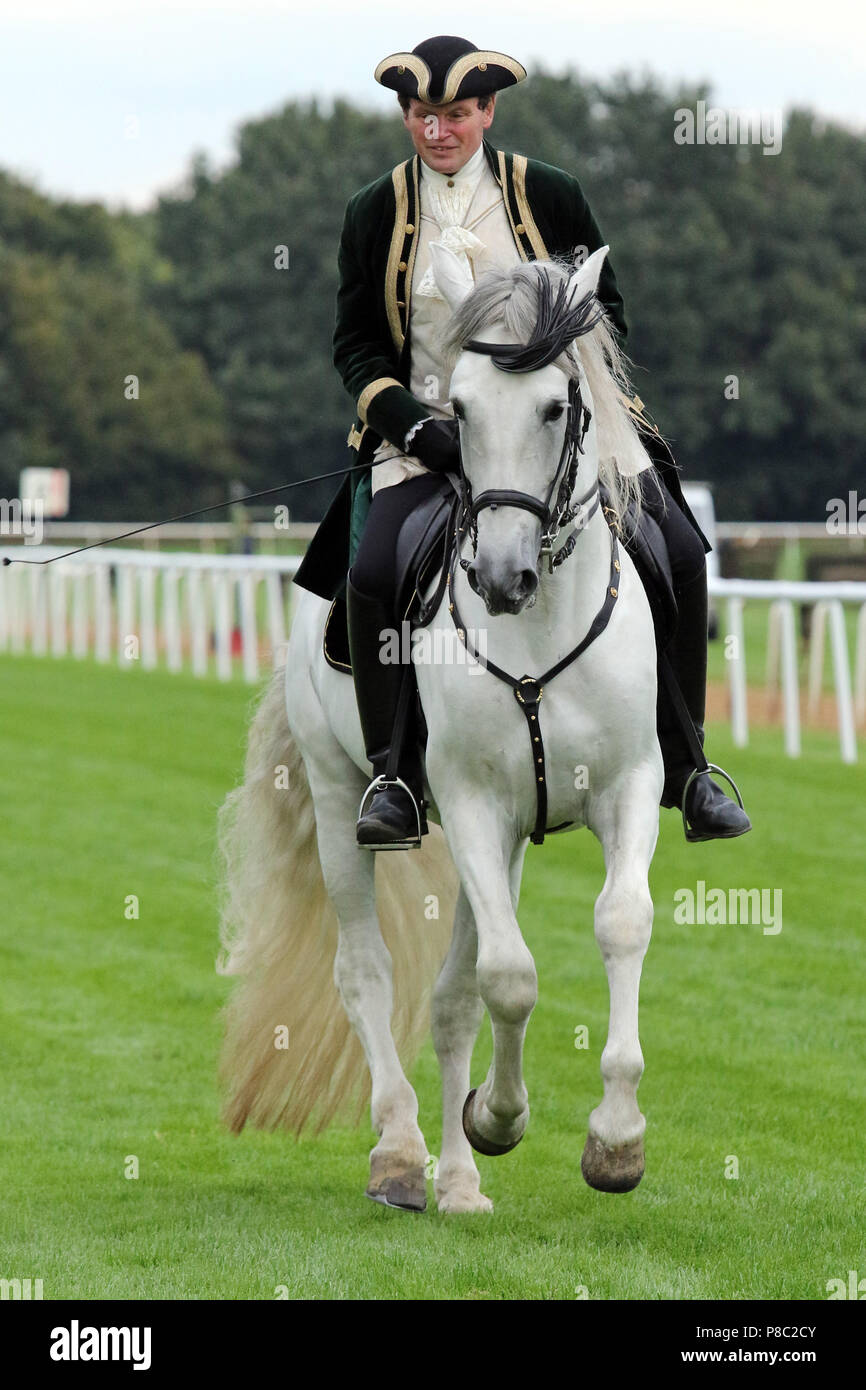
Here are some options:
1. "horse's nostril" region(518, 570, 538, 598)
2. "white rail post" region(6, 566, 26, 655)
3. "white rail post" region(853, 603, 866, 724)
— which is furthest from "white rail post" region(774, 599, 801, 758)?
"white rail post" region(6, 566, 26, 655)

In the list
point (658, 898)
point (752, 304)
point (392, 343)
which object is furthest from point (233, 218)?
point (392, 343)

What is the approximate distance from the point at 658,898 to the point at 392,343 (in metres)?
5.52

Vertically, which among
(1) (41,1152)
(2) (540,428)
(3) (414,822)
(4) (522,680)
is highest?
(2) (540,428)

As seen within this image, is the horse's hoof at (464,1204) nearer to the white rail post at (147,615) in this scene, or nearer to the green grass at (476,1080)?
the green grass at (476,1080)

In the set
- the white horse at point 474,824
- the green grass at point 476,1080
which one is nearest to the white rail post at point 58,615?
the green grass at point 476,1080

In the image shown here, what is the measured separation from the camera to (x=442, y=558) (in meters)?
5.65

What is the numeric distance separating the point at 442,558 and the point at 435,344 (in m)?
0.68

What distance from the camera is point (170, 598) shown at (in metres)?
23.8

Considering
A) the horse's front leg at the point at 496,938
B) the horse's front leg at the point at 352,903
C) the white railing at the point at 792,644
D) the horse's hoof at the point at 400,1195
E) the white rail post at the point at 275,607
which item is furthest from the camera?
the white rail post at the point at 275,607

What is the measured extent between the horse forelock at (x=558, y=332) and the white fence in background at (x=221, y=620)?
626 centimetres

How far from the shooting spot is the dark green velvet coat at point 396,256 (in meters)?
5.77

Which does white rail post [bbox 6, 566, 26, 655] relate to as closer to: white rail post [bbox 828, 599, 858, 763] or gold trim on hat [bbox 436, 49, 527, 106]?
white rail post [bbox 828, 599, 858, 763]

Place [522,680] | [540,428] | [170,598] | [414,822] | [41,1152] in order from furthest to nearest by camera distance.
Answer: [170,598] < [41,1152] < [414,822] < [522,680] < [540,428]
